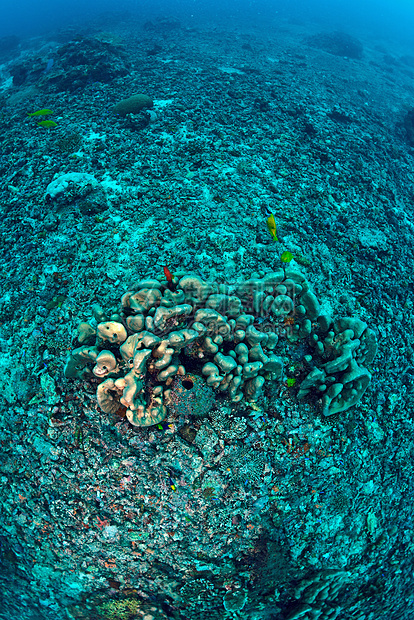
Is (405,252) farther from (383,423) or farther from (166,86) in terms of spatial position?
(166,86)

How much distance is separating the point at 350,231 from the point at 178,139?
443 centimetres

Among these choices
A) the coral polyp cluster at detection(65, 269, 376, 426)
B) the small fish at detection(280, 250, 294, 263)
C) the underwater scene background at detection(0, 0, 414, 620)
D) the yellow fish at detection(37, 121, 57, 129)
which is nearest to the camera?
the coral polyp cluster at detection(65, 269, 376, 426)

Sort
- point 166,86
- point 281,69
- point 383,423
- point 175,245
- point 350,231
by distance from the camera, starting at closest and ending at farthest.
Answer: point 383,423 → point 175,245 → point 350,231 → point 166,86 → point 281,69

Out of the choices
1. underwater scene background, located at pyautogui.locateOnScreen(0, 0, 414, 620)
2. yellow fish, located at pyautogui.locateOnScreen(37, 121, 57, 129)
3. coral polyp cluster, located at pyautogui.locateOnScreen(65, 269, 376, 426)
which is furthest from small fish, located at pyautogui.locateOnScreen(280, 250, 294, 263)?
yellow fish, located at pyautogui.locateOnScreen(37, 121, 57, 129)

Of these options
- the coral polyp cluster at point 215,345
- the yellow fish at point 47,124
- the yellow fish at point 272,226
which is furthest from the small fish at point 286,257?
the yellow fish at point 47,124

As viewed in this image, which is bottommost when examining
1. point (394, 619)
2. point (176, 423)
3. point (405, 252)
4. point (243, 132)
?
point (394, 619)

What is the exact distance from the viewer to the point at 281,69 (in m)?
11.4

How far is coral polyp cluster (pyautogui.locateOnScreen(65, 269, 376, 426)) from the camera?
10.2 feet

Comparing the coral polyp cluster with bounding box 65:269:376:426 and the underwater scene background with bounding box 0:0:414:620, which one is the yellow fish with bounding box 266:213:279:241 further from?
the coral polyp cluster with bounding box 65:269:376:426

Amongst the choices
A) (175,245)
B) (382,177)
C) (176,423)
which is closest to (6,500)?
(176,423)

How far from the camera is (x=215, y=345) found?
3.22 meters

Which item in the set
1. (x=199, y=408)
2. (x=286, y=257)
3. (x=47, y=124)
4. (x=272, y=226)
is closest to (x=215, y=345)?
(x=199, y=408)

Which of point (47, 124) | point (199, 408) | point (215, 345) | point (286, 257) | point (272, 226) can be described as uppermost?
point (47, 124)

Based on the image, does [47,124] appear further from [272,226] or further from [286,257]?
[286,257]
